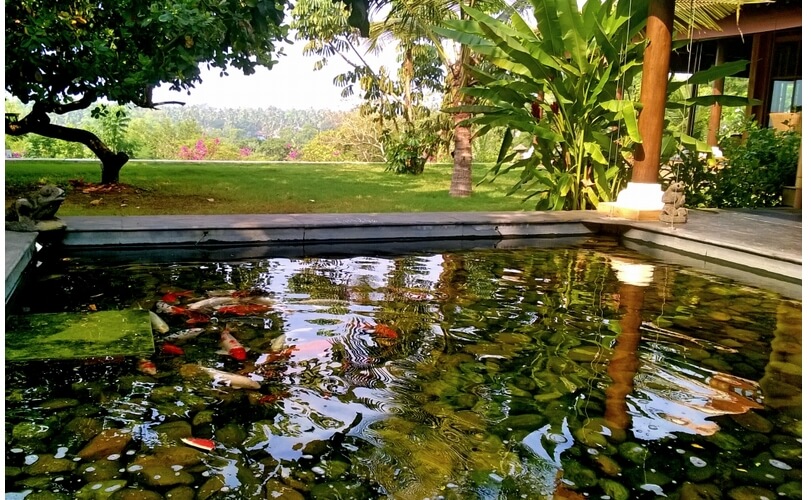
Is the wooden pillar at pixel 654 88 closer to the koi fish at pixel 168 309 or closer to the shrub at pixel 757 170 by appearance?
the shrub at pixel 757 170

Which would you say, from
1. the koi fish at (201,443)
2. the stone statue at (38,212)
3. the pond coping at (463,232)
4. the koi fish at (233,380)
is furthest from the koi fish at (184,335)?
the stone statue at (38,212)

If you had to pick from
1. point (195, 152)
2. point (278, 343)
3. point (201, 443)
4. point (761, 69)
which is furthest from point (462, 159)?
point (195, 152)

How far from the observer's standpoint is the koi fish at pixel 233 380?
3.12 meters

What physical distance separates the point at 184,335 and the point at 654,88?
6.39 meters

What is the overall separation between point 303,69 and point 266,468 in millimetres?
18710

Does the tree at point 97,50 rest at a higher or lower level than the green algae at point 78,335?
higher

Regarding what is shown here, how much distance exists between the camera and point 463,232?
25.2ft

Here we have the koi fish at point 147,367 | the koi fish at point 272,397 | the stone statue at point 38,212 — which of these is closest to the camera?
the koi fish at point 272,397

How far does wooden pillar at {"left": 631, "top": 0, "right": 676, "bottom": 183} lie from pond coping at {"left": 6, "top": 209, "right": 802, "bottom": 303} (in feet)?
2.49

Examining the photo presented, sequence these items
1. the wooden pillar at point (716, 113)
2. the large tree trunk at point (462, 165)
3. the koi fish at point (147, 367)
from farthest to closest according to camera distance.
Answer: the wooden pillar at point (716, 113) → the large tree trunk at point (462, 165) → the koi fish at point (147, 367)

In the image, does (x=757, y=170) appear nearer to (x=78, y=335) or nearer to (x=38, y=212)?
(x=38, y=212)

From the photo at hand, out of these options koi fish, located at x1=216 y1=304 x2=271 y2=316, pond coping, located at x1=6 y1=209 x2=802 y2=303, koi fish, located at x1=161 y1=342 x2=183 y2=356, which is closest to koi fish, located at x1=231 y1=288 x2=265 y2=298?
koi fish, located at x1=216 y1=304 x2=271 y2=316

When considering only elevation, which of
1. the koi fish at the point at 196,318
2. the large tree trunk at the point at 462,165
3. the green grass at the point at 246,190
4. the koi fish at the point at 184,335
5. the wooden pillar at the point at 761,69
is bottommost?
the koi fish at the point at 184,335

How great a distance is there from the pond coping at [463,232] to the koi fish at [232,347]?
2414 millimetres
